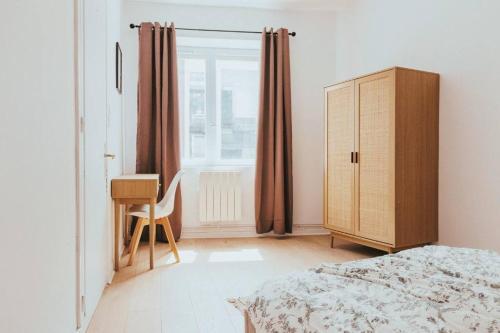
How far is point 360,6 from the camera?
462 cm

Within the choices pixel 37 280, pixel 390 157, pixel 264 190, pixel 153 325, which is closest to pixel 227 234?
pixel 264 190

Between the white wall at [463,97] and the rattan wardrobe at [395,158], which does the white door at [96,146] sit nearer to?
Result: the rattan wardrobe at [395,158]

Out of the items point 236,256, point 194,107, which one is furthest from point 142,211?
point 194,107

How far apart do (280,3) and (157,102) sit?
1.85m

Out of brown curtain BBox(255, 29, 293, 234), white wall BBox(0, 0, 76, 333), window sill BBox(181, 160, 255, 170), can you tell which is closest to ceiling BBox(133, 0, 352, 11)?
brown curtain BBox(255, 29, 293, 234)

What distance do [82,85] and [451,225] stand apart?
298cm

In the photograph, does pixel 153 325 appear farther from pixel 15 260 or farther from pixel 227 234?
pixel 227 234

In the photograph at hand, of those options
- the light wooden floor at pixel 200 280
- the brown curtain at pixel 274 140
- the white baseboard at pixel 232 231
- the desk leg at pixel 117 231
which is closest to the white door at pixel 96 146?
the desk leg at pixel 117 231

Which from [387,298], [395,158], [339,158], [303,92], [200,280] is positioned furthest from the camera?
[303,92]

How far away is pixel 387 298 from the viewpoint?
1.33 meters

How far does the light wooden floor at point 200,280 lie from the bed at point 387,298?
2.75 feet

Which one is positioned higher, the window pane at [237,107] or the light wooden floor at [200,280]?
the window pane at [237,107]

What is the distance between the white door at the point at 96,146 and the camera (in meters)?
2.21

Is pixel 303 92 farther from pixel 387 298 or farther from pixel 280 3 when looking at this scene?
pixel 387 298
